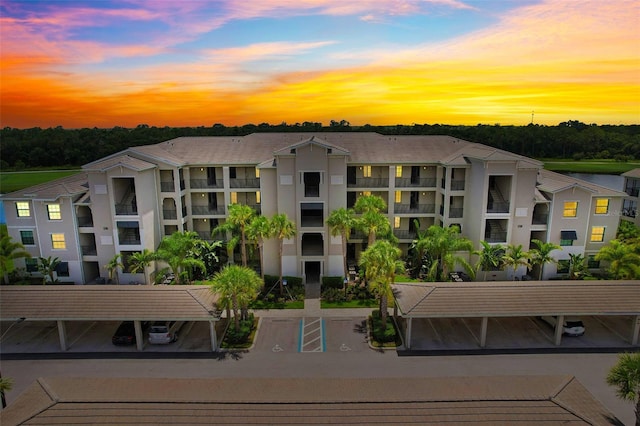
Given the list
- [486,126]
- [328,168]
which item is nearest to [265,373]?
[328,168]

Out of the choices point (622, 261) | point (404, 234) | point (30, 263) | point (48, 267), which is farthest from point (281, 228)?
point (622, 261)

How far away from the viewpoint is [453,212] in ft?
131

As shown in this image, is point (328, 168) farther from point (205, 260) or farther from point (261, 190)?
point (205, 260)

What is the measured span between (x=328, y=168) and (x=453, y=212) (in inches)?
537

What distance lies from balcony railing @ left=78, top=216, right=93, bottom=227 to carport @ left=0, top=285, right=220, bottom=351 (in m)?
9.95

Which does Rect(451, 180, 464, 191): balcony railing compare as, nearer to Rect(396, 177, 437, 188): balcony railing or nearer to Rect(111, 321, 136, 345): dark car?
Rect(396, 177, 437, 188): balcony railing

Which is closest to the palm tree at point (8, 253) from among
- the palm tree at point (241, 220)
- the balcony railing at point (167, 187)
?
the balcony railing at point (167, 187)

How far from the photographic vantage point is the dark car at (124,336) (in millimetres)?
26984

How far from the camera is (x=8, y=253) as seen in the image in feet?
118

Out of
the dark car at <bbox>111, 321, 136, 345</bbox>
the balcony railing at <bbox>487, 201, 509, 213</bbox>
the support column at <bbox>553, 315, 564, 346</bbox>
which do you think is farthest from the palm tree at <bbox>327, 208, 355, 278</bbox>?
the dark car at <bbox>111, 321, 136, 345</bbox>

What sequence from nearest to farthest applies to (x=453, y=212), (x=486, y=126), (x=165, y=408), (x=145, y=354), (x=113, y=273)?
(x=165, y=408) < (x=145, y=354) < (x=113, y=273) < (x=453, y=212) < (x=486, y=126)

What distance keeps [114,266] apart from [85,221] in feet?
20.3

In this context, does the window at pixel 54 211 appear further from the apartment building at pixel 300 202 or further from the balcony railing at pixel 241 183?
the balcony railing at pixel 241 183

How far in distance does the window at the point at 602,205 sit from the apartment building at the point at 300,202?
0.09 meters
